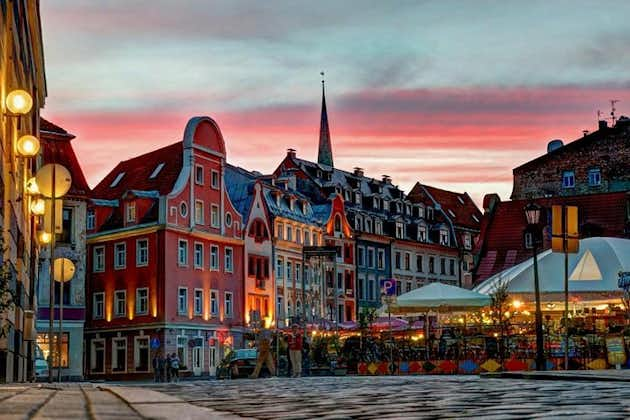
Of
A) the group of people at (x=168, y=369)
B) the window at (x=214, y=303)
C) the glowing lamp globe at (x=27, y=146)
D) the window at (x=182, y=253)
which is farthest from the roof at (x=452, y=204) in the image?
the glowing lamp globe at (x=27, y=146)

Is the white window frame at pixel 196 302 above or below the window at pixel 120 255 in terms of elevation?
below

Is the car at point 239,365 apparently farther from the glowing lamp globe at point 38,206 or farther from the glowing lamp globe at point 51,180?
the glowing lamp globe at point 51,180

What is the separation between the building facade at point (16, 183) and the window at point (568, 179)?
41205 millimetres

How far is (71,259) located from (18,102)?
44.5m

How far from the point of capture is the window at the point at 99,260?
71.4 meters

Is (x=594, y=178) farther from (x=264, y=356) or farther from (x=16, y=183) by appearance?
(x=16, y=183)

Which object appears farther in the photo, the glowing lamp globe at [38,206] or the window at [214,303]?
the window at [214,303]

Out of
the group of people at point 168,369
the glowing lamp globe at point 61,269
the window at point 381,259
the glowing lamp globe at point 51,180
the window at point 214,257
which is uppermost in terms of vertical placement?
the window at point 381,259

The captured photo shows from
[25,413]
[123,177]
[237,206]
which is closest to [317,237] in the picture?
[237,206]

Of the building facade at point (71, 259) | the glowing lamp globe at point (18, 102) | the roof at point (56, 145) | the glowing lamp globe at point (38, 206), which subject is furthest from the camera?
the building facade at point (71, 259)

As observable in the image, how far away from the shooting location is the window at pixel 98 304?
232 feet

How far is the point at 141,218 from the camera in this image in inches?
2714

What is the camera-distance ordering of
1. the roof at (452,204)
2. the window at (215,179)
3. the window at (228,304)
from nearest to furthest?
1. the window at (215,179)
2. the window at (228,304)
3. the roof at (452,204)

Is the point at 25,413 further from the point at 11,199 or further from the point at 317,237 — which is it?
the point at 317,237
